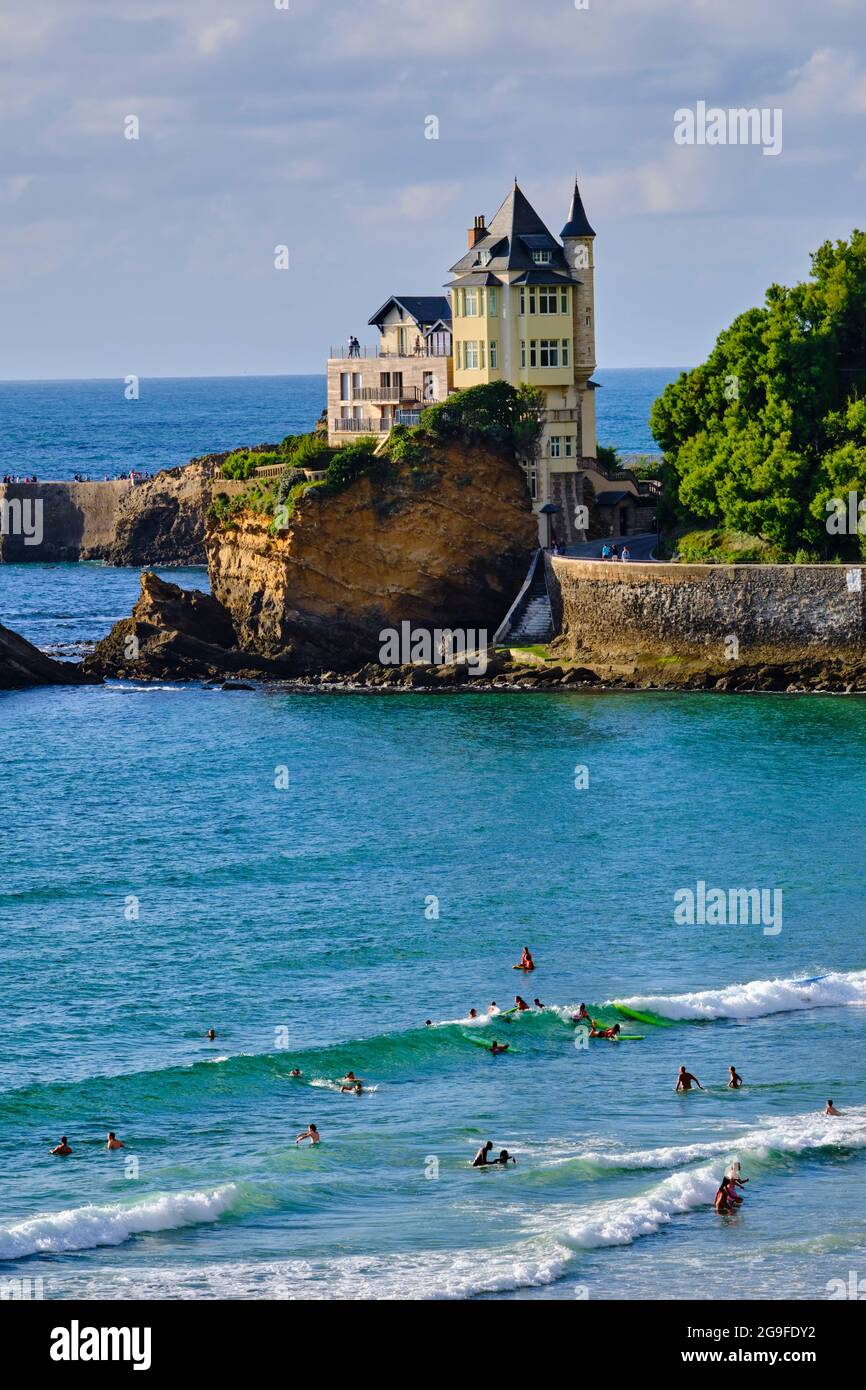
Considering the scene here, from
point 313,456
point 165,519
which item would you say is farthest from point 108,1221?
point 165,519

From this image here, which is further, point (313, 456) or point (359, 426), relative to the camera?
point (359, 426)

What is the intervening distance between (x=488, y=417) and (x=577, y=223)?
11407 mm

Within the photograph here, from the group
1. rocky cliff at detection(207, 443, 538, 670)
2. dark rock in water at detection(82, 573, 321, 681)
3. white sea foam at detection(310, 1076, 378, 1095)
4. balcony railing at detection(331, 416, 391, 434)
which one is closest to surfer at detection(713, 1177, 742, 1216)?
white sea foam at detection(310, 1076, 378, 1095)

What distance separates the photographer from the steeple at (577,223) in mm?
97812

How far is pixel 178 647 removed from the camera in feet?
320

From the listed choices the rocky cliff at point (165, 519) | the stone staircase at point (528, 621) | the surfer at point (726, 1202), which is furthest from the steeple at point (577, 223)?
the surfer at point (726, 1202)

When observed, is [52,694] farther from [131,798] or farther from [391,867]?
[391,867]

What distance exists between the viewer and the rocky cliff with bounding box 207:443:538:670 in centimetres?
9275

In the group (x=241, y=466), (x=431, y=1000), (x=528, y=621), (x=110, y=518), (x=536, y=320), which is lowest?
(x=431, y=1000)

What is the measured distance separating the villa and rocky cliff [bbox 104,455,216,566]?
45.4m

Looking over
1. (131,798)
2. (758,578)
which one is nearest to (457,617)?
(758,578)

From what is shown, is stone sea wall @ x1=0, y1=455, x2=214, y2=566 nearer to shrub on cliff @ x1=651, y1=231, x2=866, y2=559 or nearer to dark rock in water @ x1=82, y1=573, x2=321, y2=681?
dark rock in water @ x1=82, y1=573, x2=321, y2=681

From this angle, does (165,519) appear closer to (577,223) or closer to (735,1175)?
(577,223)

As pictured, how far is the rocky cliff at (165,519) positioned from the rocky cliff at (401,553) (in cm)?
5009
